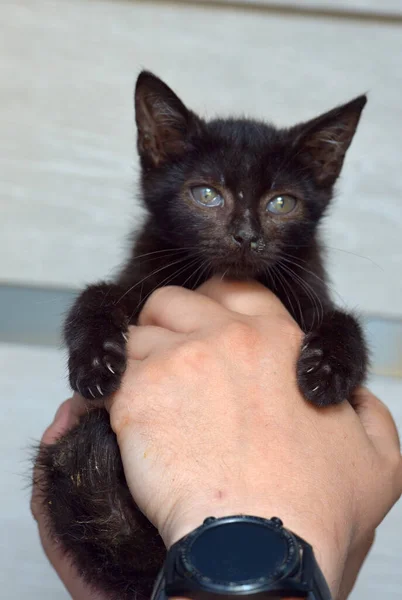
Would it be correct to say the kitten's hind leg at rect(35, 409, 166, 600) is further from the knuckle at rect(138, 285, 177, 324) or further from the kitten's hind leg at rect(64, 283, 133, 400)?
the knuckle at rect(138, 285, 177, 324)

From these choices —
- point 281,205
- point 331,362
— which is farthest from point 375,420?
point 281,205

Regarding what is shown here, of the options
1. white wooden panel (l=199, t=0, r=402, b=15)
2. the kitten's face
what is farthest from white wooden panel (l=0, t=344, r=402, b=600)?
white wooden panel (l=199, t=0, r=402, b=15)

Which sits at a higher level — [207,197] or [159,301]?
[207,197]

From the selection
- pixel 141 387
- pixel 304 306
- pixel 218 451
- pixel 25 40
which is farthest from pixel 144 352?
pixel 25 40

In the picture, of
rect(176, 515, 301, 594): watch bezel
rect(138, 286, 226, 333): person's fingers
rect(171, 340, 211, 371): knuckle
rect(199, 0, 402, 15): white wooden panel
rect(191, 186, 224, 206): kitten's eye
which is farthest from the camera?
rect(199, 0, 402, 15): white wooden panel

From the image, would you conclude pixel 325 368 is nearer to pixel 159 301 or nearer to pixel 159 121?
pixel 159 301

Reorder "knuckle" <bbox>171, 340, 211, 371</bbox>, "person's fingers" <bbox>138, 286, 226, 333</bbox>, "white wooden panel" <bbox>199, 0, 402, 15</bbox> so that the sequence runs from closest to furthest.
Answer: "knuckle" <bbox>171, 340, 211, 371</bbox>
"person's fingers" <bbox>138, 286, 226, 333</bbox>
"white wooden panel" <bbox>199, 0, 402, 15</bbox>
